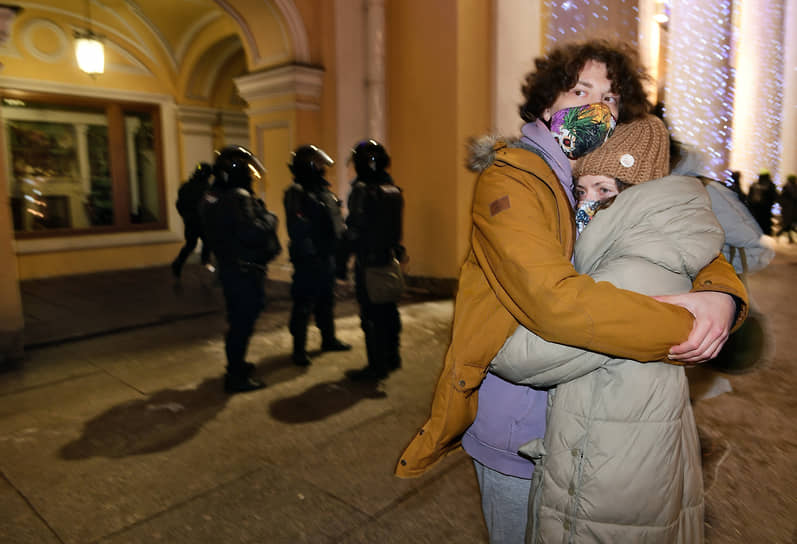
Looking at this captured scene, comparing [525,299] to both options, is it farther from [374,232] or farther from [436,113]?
[436,113]

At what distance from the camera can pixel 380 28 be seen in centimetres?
747

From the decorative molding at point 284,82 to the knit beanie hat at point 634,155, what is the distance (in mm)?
6597

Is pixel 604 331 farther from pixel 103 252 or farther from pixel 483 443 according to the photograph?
pixel 103 252

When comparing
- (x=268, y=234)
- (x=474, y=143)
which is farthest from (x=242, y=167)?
(x=474, y=143)

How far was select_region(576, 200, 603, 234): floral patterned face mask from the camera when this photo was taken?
1211 mm

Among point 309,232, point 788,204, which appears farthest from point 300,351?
point 788,204

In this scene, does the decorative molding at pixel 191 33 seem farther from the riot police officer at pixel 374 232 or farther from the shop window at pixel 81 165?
the riot police officer at pixel 374 232

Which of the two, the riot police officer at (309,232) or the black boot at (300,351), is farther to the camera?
the black boot at (300,351)

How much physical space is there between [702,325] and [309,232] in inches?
142

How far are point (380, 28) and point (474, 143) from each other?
6.93 metres

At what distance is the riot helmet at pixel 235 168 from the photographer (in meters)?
3.73

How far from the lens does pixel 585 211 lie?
1228 mm

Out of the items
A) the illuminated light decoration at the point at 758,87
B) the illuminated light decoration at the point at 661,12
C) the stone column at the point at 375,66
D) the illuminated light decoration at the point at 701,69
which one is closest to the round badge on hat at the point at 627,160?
the stone column at the point at 375,66

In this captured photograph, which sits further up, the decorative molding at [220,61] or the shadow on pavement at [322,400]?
the decorative molding at [220,61]
